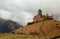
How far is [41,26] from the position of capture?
239 feet

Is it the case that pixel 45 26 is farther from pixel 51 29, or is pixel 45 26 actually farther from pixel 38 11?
pixel 38 11

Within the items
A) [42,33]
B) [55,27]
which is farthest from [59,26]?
[42,33]

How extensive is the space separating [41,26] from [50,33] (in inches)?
284

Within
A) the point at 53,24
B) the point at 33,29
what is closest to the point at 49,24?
the point at 53,24

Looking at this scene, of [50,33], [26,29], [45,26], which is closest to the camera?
[50,33]

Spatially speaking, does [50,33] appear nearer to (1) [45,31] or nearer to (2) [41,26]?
(1) [45,31]

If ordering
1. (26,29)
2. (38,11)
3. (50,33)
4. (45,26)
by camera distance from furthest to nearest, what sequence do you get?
(38,11) → (26,29) → (45,26) → (50,33)

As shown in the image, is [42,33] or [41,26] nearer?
[42,33]

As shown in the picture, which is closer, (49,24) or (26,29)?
(49,24)

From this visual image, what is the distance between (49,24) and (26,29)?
36.4 feet

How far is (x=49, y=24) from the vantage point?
2820 inches

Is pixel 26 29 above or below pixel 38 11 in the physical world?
below

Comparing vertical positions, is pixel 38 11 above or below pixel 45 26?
above

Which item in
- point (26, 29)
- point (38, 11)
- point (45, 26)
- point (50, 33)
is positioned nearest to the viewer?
point (50, 33)
